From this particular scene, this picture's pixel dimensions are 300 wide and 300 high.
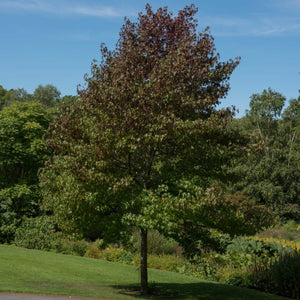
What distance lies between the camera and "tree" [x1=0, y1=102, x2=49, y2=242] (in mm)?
29125

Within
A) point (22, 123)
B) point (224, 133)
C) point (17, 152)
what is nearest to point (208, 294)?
point (224, 133)

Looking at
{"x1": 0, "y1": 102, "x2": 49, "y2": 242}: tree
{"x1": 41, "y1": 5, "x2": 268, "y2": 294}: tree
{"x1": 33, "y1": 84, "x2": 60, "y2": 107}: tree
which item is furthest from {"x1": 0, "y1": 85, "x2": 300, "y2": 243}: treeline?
{"x1": 33, "y1": 84, "x2": 60, "y2": 107}: tree

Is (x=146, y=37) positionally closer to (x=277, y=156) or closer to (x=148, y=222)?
(x=148, y=222)

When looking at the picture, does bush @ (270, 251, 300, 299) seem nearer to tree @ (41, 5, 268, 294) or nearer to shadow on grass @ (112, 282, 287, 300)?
shadow on grass @ (112, 282, 287, 300)

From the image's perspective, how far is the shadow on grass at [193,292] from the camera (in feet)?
43.2

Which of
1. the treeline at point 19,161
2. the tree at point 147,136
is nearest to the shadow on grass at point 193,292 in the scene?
the tree at point 147,136

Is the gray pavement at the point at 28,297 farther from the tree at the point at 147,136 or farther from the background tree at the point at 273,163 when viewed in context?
the background tree at the point at 273,163

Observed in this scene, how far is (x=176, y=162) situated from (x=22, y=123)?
2232 centimetres

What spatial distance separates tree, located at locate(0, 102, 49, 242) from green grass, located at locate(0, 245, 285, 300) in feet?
30.9

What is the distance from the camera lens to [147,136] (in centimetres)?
998

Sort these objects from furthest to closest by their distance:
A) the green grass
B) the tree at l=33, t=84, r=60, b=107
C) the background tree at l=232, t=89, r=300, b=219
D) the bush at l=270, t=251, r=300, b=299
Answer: the tree at l=33, t=84, r=60, b=107, the background tree at l=232, t=89, r=300, b=219, the bush at l=270, t=251, r=300, b=299, the green grass

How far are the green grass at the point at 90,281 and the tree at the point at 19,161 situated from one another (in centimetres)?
941

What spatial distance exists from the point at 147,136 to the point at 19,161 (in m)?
22.4

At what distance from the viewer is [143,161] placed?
11789 millimetres
